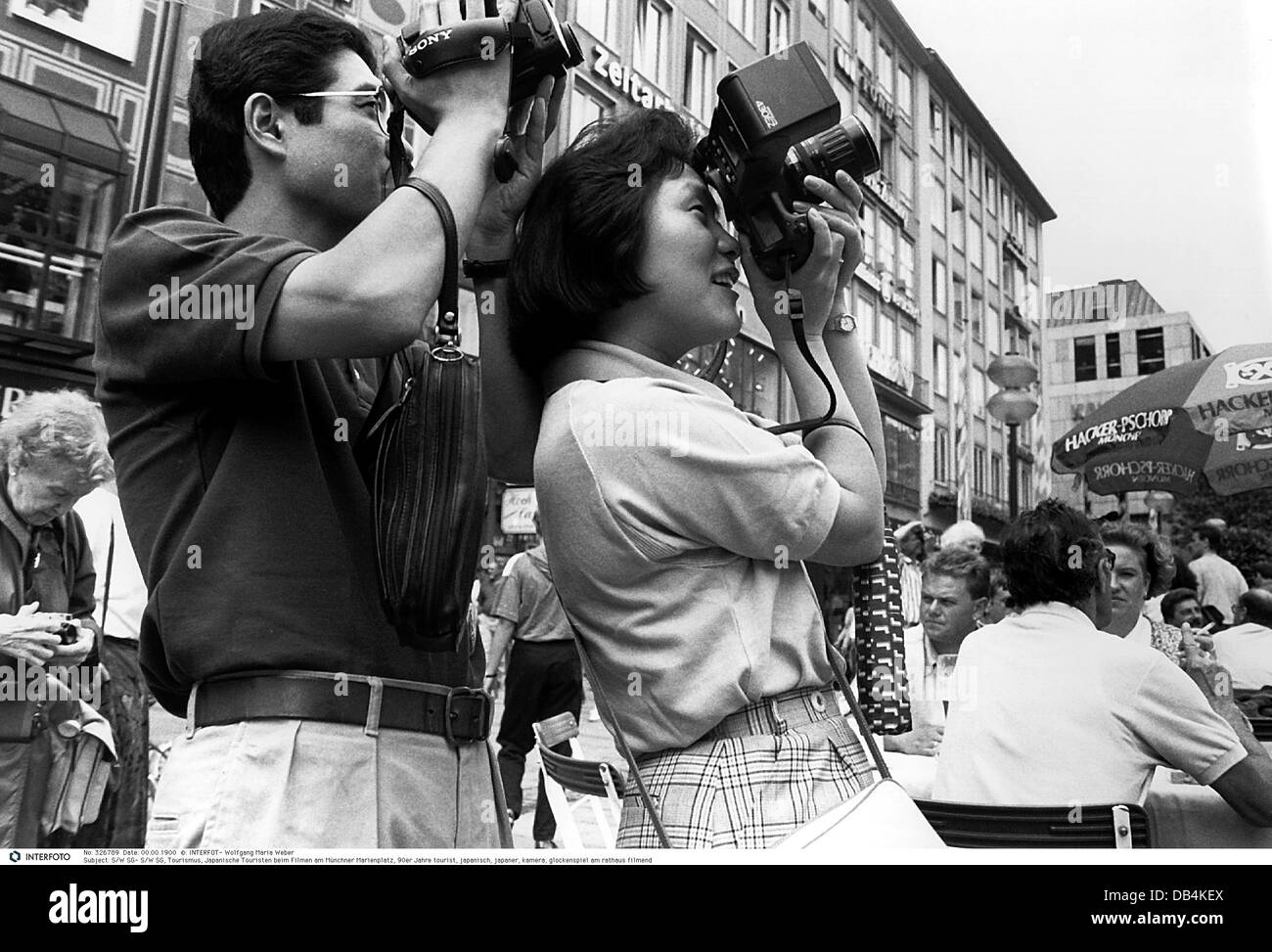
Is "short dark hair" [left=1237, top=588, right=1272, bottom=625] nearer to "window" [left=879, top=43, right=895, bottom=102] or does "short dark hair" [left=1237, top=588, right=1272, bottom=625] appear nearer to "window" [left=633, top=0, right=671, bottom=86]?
"window" [left=879, top=43, right=895, bottom=102]

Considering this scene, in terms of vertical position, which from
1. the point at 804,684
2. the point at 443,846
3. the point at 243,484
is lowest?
the point at 443,846

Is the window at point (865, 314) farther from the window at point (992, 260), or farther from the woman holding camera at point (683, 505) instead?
the woman holding camera at point (683, 505)

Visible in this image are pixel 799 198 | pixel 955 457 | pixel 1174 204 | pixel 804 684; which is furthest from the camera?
pixel 955 457

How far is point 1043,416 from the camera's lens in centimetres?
170

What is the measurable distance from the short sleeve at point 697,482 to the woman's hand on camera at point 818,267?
0.62 ft

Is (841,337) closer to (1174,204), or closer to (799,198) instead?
(799,198)

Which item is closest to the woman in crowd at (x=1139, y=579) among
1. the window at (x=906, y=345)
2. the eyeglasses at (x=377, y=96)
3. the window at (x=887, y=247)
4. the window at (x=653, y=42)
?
the window at (x=906, y=345)

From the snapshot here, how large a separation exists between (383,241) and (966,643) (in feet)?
4.08

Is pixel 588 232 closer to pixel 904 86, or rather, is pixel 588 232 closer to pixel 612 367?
pixel 612 367

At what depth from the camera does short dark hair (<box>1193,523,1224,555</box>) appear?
69.5 inches

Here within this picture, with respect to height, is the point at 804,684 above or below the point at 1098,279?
below
